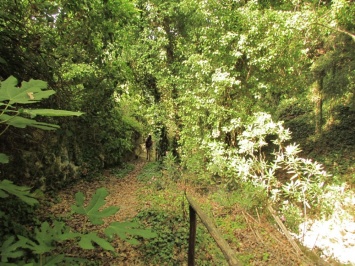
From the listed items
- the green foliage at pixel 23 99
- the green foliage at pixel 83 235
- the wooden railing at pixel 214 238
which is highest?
the green foliage at pixel 23 99

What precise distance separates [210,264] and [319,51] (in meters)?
10.3

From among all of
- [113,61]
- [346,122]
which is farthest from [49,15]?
[346,122]

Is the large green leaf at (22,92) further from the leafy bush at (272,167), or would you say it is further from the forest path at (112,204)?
the leafy bush at (272,167)

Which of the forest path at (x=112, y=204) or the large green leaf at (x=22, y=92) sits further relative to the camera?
the forest path at (x=112, y=204)

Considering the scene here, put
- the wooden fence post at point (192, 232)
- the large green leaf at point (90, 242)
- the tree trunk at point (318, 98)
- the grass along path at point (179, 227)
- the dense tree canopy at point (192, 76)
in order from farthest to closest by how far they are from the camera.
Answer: the tree trunk at point (318, 98) → the grass along path at point (179, 227) → the dense tree canopy at point (192, 76) → the wooden fence post at point (192, 232) → the large green leaf at point (90, 242)

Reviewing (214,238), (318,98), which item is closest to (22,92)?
(214,238)

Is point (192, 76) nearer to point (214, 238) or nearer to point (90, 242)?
point (214, 238)

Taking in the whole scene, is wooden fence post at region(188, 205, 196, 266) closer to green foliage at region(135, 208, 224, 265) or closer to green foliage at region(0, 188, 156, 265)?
green foliage at region(0, 188, 156, 265)

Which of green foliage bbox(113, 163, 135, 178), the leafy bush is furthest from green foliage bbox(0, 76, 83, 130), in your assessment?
green foliage bbox(113, 163, 135, 178)

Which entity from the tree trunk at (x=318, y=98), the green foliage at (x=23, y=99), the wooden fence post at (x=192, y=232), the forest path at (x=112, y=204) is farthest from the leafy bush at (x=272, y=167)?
the green foliage at (x=23, y=99)

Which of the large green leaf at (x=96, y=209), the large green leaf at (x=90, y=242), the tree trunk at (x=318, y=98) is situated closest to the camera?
the large green leaf at (x=90, y=242)

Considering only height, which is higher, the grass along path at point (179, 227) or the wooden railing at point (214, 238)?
the wooden railing at point (214, 238)

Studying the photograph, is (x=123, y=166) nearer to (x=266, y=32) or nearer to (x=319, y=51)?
(x=266, y=32)

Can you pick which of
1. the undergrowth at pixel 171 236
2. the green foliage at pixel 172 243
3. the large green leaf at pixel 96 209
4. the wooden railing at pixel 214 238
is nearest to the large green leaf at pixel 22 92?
the large green leaf at pixel 96 209
